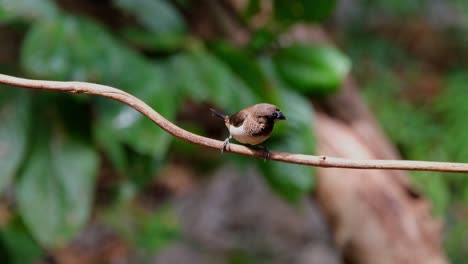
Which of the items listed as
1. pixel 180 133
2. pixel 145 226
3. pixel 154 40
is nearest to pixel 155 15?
pixel 154 40

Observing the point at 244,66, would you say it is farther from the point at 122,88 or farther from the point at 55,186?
the point at 55,186

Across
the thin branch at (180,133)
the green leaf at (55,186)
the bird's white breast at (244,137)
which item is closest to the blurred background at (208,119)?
the green leaf at (55,186)

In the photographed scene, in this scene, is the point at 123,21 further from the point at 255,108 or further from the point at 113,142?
the point at 255,108

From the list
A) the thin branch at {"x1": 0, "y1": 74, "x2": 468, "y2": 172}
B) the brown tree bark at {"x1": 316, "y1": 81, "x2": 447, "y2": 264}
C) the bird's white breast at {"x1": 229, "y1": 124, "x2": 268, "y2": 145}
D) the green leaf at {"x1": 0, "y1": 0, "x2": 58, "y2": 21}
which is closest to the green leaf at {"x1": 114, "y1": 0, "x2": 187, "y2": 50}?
the green leaf at {"x1": 0, "y1": 0, "x2": 58, "y2": 21}

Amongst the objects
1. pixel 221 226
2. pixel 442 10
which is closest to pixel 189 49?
pixel 221 226

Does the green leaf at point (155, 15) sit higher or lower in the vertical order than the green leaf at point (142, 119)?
higher

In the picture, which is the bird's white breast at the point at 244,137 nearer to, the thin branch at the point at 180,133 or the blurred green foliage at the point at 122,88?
the thin branch at the point at 180,133
